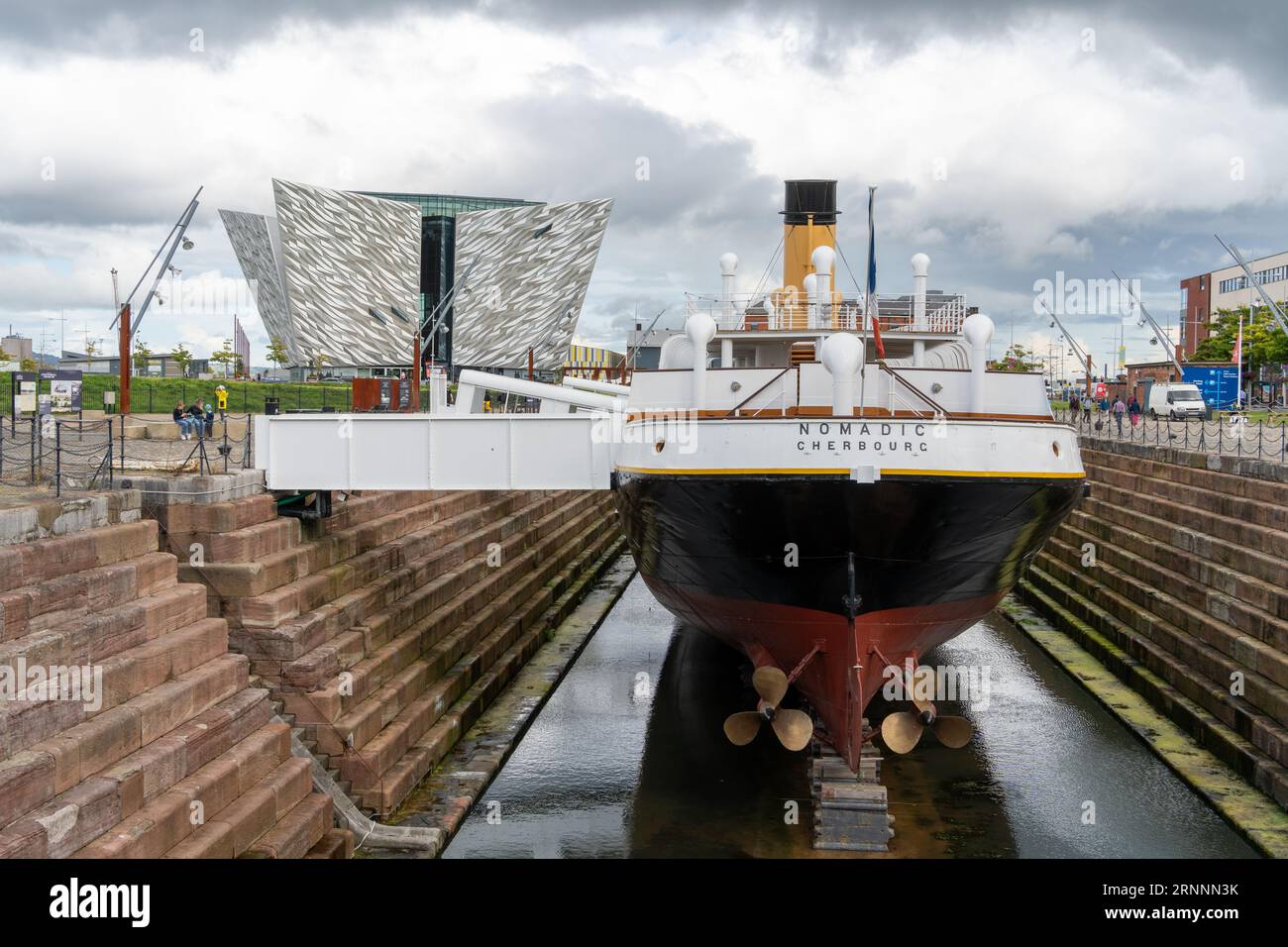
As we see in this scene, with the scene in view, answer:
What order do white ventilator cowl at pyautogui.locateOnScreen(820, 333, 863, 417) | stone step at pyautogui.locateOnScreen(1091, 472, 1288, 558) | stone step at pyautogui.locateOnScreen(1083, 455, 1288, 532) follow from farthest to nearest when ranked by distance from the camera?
stone step at pyautogui.locateOnScreen(1083, 455, 1288, 532)
stone step at pyautogui.locateOnScreen(1091, 472, 1288, 558)
white ventilator cowl at pyautogui.locateOnScreen(820, 333, 863, 417)

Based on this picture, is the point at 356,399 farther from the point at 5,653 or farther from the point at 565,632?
the point at 5,653

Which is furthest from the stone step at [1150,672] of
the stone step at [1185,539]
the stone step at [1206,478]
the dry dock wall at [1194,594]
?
the stone step at [1206,478]

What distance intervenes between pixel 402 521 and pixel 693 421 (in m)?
8.34

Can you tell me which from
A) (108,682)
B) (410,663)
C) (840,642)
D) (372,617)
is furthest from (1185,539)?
(108,682)

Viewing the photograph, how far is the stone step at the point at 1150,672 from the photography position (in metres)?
16.6

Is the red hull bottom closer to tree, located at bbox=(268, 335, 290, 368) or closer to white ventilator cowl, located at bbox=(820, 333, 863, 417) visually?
white ventilator cowl, located at bbox=(820, 333, 863, 417)

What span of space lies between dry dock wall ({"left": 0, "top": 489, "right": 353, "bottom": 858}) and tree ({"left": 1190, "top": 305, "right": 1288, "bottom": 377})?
6597cm

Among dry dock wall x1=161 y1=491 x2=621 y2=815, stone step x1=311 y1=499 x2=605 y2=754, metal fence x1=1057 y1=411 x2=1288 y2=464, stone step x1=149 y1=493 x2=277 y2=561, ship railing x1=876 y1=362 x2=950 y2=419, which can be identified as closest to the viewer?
stone step x1=311 y1=499 x2=605 y2=754

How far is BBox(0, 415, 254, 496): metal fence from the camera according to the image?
625 inches

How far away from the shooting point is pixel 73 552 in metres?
12.2

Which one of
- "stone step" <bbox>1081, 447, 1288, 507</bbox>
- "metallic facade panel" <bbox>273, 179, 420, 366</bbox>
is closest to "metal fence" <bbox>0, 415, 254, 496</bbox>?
"stone step" <bbox>1081, 447, 1288, 507</bbox>

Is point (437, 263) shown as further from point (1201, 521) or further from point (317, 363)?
point (1201, 521)

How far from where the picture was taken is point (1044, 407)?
19469 millimetres
